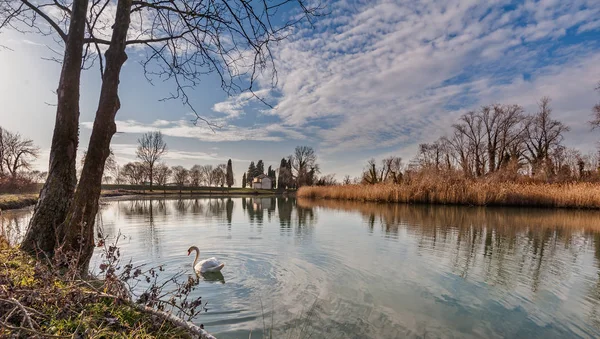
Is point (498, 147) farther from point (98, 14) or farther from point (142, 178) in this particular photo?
point (142, 178)

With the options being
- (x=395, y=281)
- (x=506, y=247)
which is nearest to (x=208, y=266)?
(x=395, y=281)

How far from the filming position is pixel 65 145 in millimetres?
4426

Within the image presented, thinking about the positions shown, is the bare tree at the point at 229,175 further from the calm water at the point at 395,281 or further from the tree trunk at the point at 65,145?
the tree trunk at the point at 65,145

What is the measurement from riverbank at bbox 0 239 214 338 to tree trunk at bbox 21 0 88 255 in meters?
1.87

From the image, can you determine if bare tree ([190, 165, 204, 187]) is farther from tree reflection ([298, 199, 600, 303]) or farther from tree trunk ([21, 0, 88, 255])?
tree trunk ([21, 0, 88, 255])

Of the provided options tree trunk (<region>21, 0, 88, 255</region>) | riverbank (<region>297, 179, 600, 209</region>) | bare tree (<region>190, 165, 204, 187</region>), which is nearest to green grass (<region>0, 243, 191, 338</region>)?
tree trunk (<region>21, 0, 88, 255</region>)

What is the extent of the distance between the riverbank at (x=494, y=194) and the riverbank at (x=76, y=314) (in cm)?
2221

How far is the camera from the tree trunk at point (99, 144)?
4016 mm

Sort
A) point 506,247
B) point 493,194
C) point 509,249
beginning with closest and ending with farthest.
→ point 509,249 < point 506,247 < point 493,194

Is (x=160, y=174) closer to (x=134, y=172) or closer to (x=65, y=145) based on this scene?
(x=134, y=172)

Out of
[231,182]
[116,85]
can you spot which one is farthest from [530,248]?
[231,182]

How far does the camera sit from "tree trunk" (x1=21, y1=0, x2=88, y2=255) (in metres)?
4.23

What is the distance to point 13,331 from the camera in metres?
1.86

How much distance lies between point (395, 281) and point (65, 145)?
18.7ft
